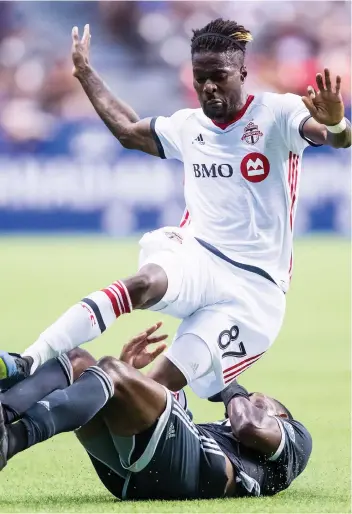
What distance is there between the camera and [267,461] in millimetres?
5012

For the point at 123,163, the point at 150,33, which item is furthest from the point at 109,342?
the point at 150,33

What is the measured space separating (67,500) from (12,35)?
54.3 feet

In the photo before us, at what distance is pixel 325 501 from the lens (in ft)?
16.5

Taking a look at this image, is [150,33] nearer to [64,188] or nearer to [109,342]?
[64,188]

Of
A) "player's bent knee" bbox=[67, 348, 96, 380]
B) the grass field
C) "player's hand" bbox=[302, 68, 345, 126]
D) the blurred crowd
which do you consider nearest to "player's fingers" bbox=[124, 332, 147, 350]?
"player's bent knee" bbox=[67, 348, 96, 380]

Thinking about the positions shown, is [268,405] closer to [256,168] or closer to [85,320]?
[85,320]

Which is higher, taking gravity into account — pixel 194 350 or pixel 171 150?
pixel 171 150

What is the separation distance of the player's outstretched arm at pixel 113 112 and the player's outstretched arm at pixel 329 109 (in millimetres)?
1382

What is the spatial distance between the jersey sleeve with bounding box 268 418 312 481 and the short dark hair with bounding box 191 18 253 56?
2056mm

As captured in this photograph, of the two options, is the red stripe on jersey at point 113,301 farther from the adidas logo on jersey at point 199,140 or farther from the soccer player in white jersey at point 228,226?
the adidas logo on jersey at point 199,140

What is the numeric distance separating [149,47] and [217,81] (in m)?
15.0

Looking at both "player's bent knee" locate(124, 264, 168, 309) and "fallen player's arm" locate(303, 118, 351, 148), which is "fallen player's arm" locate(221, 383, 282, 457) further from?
"fallen player's arm" locate(303, 118, 351, 148)

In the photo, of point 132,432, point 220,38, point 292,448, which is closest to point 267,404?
point 292,448

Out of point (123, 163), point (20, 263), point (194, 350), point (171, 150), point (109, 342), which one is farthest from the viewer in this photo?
point (123, 163)
